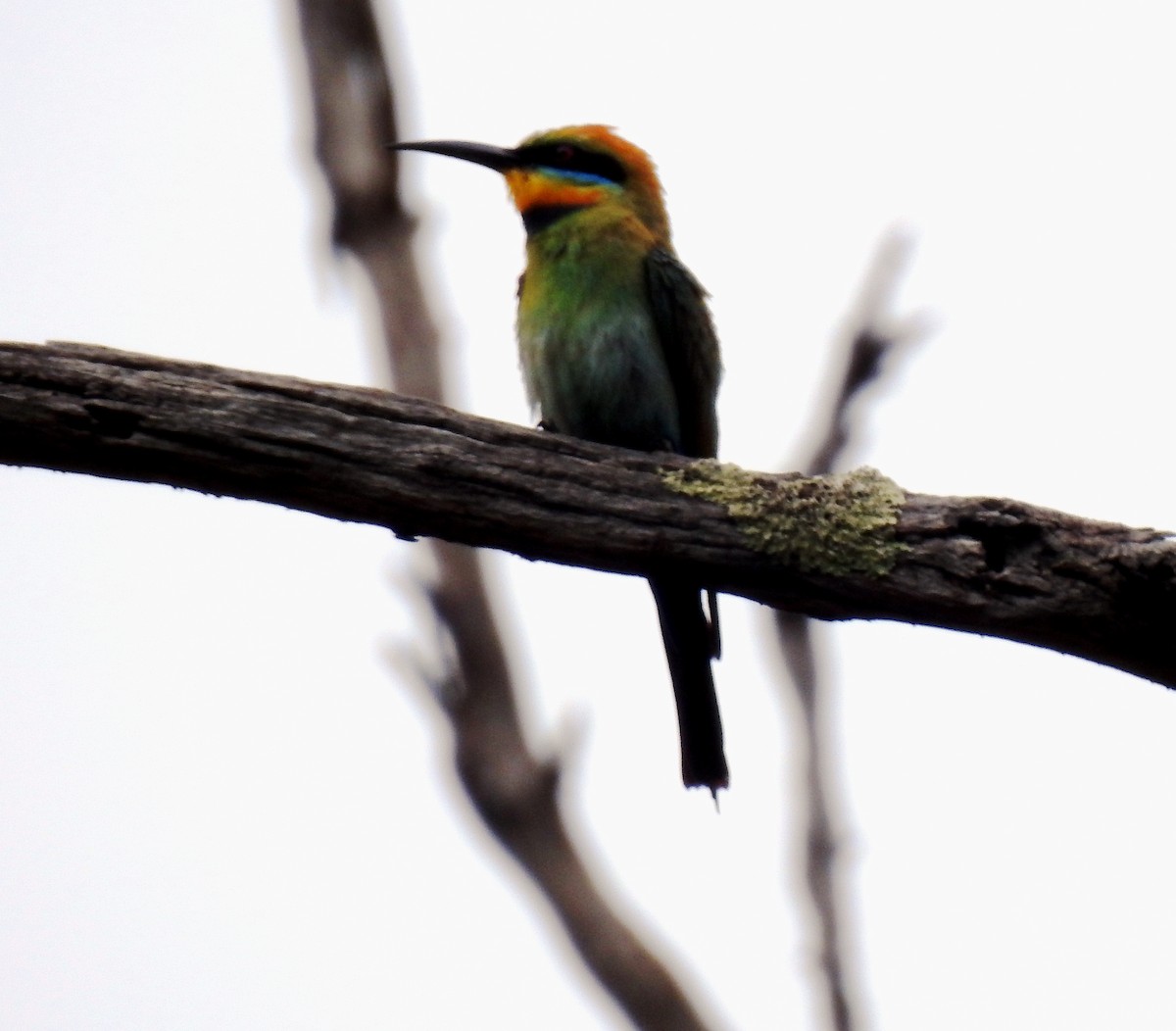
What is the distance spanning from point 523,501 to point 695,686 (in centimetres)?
112

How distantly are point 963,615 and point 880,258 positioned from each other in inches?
28.1

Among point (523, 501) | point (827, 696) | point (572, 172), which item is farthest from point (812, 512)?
point (572, 172)

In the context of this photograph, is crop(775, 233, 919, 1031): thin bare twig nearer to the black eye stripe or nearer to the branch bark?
the branch bark

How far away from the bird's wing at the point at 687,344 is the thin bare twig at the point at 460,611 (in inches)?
25.1


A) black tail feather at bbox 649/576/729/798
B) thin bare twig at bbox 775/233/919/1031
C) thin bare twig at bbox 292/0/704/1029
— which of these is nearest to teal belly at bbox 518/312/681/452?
thin bare twig at bbox 292/0/704/1029

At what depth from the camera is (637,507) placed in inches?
123

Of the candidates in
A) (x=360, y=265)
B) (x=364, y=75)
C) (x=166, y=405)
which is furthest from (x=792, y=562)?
(x=364, y=75)

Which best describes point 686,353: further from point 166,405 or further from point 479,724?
point 166,405

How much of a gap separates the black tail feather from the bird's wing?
0.64m

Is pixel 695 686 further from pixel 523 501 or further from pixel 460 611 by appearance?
pixel 523 501

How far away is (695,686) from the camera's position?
4.00m

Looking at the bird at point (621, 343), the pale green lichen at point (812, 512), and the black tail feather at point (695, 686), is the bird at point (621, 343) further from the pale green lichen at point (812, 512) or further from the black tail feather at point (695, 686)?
the pale green lichen at point (812, 512)

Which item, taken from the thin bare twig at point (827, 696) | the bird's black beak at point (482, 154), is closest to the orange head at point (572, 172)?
the bird's black beak at point (482, 154)

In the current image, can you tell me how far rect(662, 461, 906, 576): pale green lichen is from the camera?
3.06 meters
